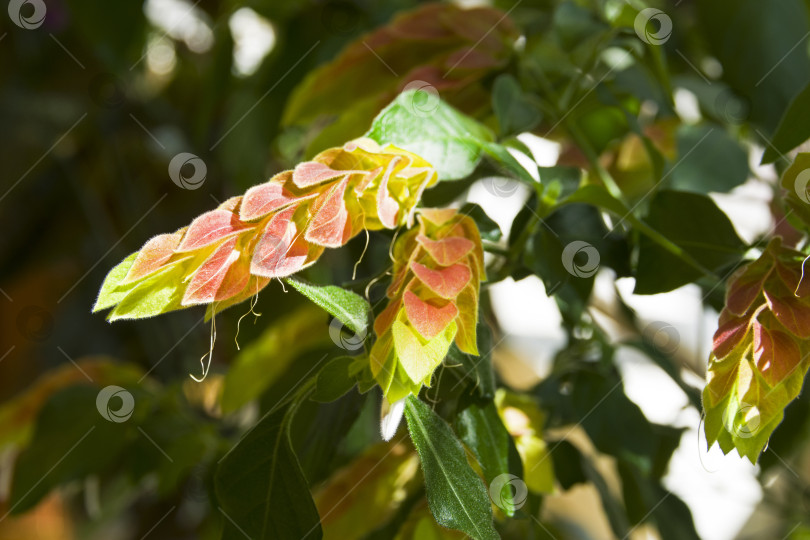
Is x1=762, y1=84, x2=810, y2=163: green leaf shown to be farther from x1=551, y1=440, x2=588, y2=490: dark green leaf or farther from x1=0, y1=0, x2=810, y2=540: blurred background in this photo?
x1=551, y1=440, x2=588, y2=490: dark green leaf

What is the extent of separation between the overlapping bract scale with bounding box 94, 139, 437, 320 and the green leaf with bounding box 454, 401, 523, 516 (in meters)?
0.09

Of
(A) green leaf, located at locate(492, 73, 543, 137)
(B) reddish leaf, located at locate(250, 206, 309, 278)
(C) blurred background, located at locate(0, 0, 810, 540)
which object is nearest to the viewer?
(B) reddish leaf, located at locate(250, 206, 309, 278)

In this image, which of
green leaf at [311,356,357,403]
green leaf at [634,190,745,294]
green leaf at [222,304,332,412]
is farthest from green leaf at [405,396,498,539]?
green leaf at [222,304,332,412]

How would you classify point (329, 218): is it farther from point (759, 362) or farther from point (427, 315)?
point (759, 362)

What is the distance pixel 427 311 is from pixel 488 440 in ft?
0.29

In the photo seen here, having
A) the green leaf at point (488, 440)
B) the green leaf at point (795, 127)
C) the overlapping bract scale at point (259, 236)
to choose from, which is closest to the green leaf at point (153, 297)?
the overlapping bract scale at point (259, 236)

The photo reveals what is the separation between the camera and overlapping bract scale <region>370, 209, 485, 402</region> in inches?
10.6

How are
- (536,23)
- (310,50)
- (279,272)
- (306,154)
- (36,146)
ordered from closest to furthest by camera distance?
(279,272)
(306,154)
(536,23)
(310,50)
(36,146)

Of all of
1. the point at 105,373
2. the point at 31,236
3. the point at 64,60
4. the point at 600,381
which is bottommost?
the point at 600,381

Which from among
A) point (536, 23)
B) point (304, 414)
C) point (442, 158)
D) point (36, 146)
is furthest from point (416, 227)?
point (36, 146)

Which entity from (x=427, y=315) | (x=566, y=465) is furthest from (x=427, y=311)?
(x=566, y=465)

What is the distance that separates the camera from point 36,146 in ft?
3.55

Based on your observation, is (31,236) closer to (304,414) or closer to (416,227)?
(304,414)

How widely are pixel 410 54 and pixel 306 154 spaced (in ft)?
0.34
